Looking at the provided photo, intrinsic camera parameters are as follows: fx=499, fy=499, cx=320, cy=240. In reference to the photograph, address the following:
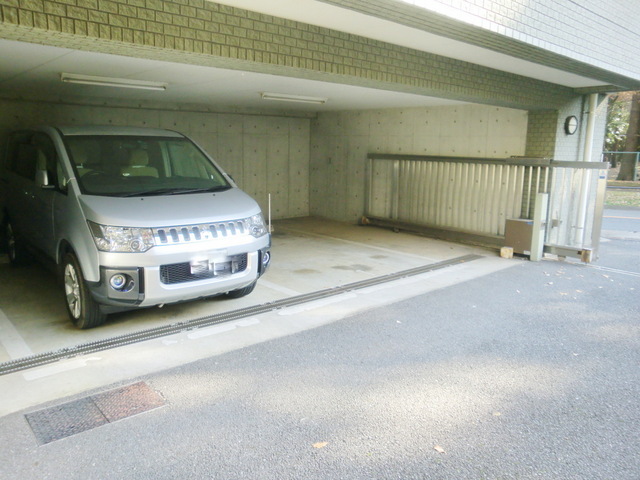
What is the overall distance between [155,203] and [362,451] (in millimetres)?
3270

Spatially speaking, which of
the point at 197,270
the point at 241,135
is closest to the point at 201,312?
the point at 197,270

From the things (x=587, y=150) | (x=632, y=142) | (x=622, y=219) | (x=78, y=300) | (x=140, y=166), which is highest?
(x=632, y=142)

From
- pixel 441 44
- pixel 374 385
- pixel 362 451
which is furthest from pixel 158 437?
pixel 441 44

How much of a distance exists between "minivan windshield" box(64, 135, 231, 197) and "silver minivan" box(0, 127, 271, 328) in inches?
0.5

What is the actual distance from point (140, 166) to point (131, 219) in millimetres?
1335

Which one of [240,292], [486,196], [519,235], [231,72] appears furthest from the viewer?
[486,196]

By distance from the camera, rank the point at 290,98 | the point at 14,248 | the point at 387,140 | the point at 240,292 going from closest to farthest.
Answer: the point at 240,292
the point at 14,248
the point at 290,98
the point at 387,140

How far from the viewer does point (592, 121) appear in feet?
30.8

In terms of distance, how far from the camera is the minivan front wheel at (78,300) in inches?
190

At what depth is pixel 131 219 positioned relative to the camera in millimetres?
4734

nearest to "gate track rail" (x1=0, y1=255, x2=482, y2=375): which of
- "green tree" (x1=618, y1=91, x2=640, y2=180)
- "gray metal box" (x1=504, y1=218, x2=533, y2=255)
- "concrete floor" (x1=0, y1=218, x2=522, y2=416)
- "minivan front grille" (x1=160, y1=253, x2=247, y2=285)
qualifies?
"concrete floor" (x1=0, y1=218, x2=522, y2=416)

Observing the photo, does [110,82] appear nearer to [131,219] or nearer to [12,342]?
[131,219]

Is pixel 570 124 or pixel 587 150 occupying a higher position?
pixel 570 124

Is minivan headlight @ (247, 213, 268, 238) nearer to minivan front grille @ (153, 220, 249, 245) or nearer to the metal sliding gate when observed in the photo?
minivan front grille @ (153, 220, 249, 245)
